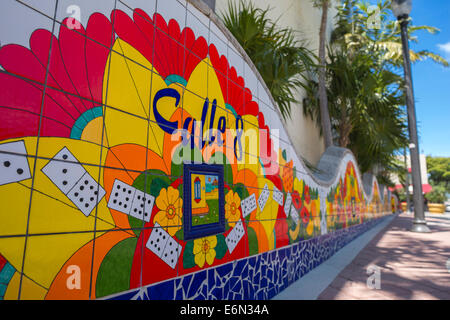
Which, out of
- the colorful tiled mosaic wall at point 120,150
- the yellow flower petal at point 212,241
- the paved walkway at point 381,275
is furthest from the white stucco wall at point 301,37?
the yellow flower petal at point 212,241

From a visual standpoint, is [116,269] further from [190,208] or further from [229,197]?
[229,197]

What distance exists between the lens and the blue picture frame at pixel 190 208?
1587 mm

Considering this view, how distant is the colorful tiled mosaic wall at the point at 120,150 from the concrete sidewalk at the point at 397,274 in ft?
3.16

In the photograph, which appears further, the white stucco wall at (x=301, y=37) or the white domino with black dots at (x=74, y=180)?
the white stucco wall at (x=301, y=37)

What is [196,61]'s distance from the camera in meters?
1.81

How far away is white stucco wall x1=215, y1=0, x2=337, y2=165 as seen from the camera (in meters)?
6.05

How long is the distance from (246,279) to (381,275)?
6.97ft

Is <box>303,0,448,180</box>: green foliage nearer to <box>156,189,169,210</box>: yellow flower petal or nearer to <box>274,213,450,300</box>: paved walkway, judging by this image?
<box>274,213,450,300</box>: paved walkway

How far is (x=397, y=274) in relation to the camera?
3.24m

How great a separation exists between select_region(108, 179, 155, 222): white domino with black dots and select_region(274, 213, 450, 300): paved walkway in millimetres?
1711

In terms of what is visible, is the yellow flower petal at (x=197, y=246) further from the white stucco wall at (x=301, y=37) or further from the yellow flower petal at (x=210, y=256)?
the white stucco wall at (x=301, y=37)

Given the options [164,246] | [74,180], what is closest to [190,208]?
[164,246]

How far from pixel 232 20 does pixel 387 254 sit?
4.40m

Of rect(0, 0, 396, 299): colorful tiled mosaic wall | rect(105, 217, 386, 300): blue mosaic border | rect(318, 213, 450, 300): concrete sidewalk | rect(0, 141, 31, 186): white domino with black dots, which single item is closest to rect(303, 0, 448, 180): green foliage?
rect(318, 213, 450, 300): concrete sidewalk
